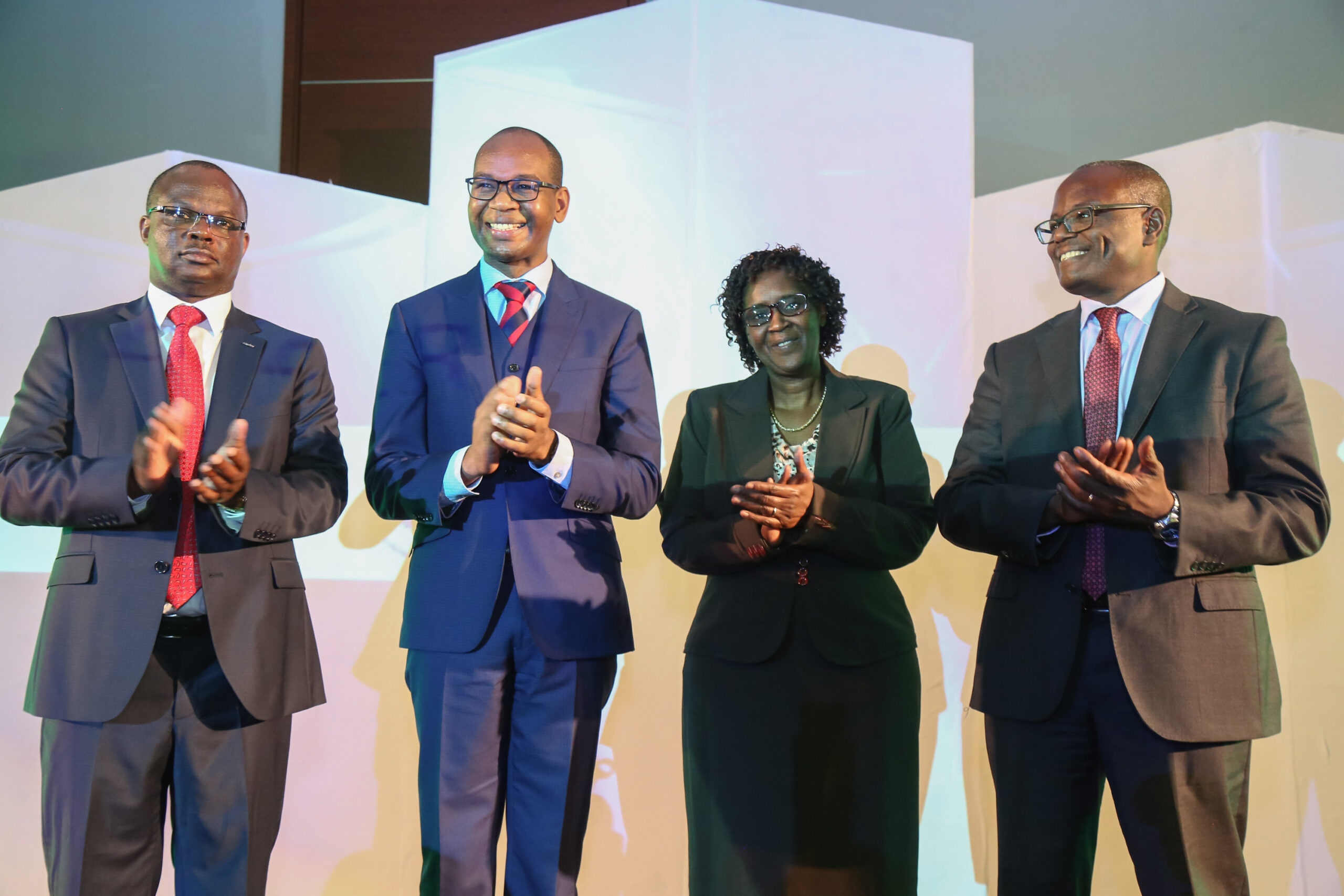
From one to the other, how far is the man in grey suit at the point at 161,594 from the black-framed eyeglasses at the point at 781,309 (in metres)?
1.21

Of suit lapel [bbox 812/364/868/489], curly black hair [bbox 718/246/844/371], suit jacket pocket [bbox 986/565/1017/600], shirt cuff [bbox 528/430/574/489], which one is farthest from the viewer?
curly black hair [bbox 718/246/844/371]

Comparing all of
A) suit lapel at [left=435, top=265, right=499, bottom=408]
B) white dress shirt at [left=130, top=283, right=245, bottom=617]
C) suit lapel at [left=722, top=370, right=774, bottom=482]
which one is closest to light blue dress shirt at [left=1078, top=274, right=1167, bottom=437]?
suit lapel at [left=722, top=370, right=774, bottom=482]

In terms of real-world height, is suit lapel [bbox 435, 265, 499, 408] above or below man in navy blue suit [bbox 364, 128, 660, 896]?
above

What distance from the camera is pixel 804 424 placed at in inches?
110

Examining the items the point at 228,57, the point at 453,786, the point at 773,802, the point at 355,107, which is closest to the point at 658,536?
the point at 773,802

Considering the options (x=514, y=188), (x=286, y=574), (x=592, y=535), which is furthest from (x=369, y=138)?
(x=592, y=535)

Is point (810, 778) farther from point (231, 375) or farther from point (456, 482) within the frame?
point (231, 375)

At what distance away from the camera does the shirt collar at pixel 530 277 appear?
2.48 meters

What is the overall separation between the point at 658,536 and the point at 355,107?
10.2ft

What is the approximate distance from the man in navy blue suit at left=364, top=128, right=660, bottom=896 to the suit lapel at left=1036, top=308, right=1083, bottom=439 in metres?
0.99

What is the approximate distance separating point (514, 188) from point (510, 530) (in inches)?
34.0

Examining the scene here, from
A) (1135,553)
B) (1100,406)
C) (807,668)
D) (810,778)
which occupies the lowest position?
(810,778)

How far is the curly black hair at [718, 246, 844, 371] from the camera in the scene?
115 inches

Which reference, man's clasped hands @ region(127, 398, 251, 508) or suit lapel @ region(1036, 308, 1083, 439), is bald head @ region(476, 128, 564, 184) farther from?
suit lapel @ region(1036, 308, 1083, 439)
